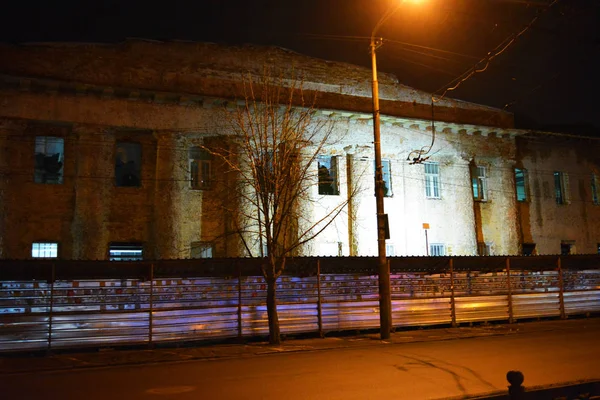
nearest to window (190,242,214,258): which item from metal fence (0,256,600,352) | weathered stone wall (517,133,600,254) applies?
metal fence (0,256,600,352)

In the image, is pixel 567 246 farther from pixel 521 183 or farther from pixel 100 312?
pixel 100 312

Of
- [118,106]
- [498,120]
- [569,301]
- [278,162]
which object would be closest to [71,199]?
[118,106]

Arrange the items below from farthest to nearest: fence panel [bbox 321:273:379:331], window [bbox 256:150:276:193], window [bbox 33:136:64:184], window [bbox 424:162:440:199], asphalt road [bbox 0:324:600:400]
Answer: window [bbox 424:162:440:199], window [bbox 33:136:64:184], fence panel [bbox 321:273:379:331], window [bbox 256:150:276:193], asphalt road [bbox 0:324:600:400]

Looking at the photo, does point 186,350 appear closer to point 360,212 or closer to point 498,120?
point 360,212

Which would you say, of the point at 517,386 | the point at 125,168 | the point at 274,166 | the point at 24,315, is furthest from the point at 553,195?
the point at 517,386

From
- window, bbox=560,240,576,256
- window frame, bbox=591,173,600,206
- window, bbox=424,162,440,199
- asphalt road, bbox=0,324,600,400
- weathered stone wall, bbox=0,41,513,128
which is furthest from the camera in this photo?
window frame, bbox=591,173,600,206

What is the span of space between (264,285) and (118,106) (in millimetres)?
11168

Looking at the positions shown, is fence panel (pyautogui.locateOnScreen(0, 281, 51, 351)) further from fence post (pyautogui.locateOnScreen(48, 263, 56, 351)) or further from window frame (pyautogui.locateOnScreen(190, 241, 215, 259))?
window frame (pyautogui.locateOnScreen(190, 241, 215, 259))

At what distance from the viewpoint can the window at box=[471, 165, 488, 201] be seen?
29.1m

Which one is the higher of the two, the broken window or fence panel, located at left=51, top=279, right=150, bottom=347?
the broken window

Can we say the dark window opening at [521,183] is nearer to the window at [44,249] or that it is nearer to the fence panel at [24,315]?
the window at [44,249]

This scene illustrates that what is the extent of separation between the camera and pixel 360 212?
2545 cm

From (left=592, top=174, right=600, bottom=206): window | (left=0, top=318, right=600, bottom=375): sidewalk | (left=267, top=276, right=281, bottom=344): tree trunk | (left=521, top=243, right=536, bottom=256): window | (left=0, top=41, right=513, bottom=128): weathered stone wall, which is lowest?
(left=0, top=318, right=600, bottom=375): sidewalk

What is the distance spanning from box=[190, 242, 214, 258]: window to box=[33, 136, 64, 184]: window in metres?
6.20
